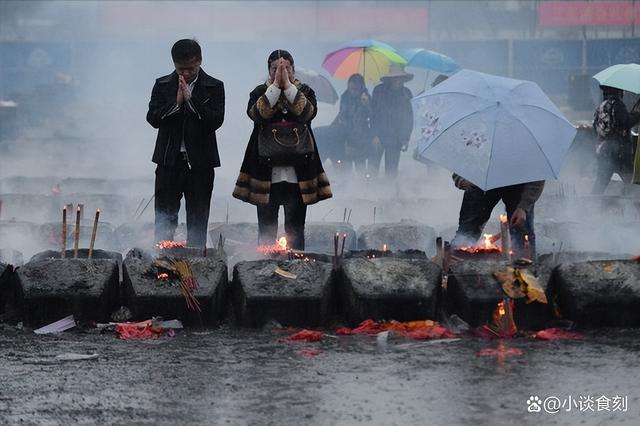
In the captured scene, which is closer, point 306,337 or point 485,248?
point 306,337

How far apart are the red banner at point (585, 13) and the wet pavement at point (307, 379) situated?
30766 millimetres

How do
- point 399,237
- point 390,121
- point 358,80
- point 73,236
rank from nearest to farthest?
point 399,237
point 73,236
point 358,80
point 390,121

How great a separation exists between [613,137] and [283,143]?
277 inches

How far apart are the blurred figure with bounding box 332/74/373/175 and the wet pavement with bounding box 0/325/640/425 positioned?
10516 millimetres

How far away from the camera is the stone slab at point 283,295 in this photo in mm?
8148

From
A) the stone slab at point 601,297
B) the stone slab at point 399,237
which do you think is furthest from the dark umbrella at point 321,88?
the stone slab at point 601,297

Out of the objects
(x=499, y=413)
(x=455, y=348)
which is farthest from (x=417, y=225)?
(x=499, y=413)

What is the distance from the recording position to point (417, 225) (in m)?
12.1

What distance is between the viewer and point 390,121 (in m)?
18.3

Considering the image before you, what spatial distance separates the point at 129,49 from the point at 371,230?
89.0ft

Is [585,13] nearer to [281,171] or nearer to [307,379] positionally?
[281,171]

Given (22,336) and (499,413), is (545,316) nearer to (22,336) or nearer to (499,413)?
(499,413)

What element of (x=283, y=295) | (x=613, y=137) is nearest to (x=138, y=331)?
A: (x=283, y=295)

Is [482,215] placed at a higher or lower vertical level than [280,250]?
higher
